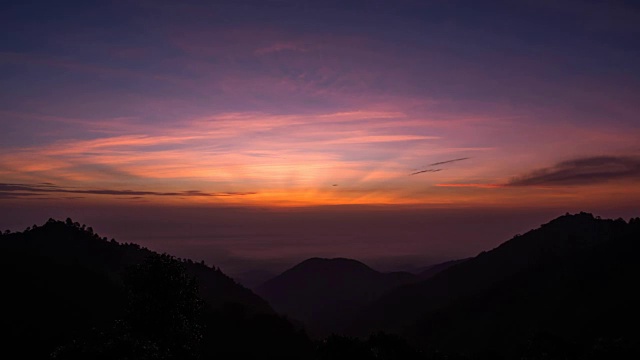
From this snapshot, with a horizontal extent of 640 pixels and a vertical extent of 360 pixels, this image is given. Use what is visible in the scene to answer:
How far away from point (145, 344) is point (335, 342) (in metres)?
25.7

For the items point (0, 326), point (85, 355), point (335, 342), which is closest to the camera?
point (85, 355)

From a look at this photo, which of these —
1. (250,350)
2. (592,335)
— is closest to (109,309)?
(250,350)

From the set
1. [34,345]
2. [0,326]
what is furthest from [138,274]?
[0,326]

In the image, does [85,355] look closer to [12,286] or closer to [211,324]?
[211,324]

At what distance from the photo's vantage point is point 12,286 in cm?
18312

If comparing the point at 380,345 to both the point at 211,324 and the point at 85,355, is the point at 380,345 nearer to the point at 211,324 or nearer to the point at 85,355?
the point at 85,355

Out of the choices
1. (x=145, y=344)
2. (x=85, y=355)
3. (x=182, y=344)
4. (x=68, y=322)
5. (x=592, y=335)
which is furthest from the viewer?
(x=592, y=335)

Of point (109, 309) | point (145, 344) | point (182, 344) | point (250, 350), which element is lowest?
point (250, 350)

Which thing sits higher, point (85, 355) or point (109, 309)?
point (85, 355)

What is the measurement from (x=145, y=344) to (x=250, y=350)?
139 meters

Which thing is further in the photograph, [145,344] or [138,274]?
[138,274]

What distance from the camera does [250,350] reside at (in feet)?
571

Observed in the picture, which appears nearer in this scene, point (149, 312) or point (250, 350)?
point (149, 312)

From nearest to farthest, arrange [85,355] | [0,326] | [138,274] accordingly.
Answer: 1. [85,355]
2. [138,274]
3. [0,326]
